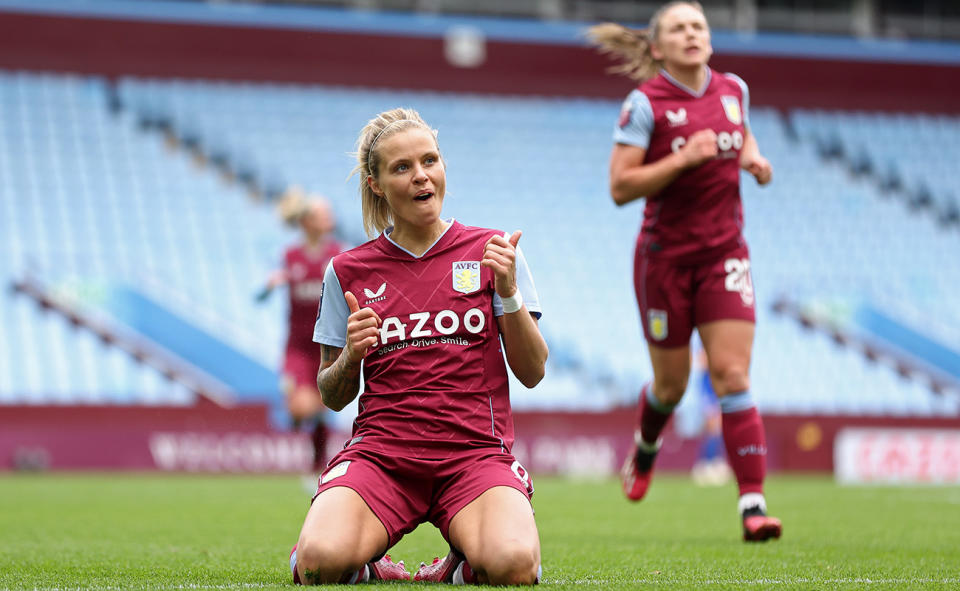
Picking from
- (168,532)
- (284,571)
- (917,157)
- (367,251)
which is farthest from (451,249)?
(917,157)

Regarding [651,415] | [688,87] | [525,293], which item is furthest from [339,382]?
[651,415]

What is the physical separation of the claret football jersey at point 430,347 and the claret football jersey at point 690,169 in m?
1.79

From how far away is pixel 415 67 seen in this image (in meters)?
16.7

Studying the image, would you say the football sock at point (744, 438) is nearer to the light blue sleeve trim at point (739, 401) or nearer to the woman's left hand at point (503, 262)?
the light blue sleeve trim at point (739, 401)

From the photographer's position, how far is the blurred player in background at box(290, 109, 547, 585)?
11.1ft

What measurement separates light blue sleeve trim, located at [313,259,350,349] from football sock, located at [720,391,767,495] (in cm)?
209

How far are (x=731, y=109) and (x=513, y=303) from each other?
2.31 meters

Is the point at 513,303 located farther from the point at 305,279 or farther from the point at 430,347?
the point at 305,279

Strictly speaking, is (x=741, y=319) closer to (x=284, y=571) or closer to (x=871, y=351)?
(x=284, y=571)

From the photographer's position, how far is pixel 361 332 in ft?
11.0

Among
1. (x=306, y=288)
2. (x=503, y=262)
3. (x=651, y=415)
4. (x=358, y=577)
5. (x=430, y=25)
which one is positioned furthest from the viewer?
(x=430, y=25)

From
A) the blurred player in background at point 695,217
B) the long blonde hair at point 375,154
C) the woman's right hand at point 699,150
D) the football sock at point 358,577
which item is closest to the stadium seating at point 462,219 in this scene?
the blurred player in background at point 695,217

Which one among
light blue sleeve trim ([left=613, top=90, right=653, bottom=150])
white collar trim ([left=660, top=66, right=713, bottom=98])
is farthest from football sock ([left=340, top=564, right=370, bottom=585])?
white collar trim ([left=660, top=66, right=713, bottom=98])

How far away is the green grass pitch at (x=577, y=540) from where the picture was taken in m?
3.66
